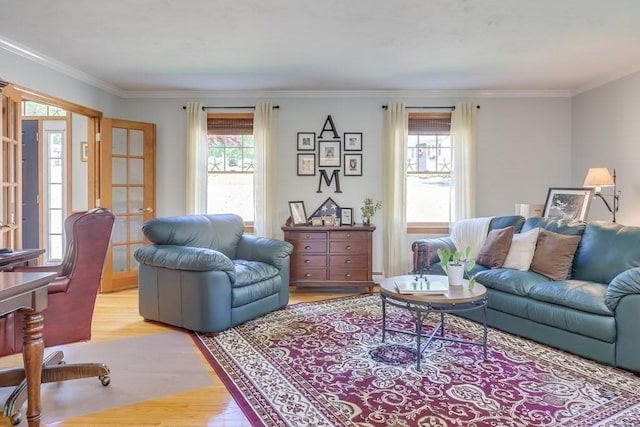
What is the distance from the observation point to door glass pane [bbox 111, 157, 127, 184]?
505 cm

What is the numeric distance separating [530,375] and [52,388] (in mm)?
2916

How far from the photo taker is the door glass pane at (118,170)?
5055 millimetres

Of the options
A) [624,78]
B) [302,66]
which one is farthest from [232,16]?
[624,78]

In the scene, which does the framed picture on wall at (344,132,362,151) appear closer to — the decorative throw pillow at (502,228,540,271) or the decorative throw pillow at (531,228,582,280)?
the decorative throw pillow at (502,228,540,271)

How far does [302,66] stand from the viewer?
4332 millimetres

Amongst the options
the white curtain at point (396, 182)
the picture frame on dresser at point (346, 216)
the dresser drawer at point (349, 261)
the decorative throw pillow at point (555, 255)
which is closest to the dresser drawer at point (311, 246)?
the dresser drawer at point (349, 261)

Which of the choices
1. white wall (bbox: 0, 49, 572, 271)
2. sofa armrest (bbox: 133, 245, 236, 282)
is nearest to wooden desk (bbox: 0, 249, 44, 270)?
sofa armrest (bbox: 133, 245, 236, 282)

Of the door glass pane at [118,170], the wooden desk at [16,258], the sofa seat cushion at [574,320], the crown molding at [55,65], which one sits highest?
the crown molding at [55,65]

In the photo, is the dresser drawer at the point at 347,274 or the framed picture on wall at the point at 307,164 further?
the framed picture on wall at the point at 307,164

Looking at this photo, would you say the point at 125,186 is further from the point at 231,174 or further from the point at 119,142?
the point at 231,174

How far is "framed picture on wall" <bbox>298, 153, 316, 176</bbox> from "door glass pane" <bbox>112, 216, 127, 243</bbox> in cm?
221

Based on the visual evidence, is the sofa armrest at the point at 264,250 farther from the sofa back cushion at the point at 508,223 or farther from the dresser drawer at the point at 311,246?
the sofa back cushion at the point at 508,223

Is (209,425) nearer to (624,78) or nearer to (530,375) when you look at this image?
(530,375)

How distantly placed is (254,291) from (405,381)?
1.66m
